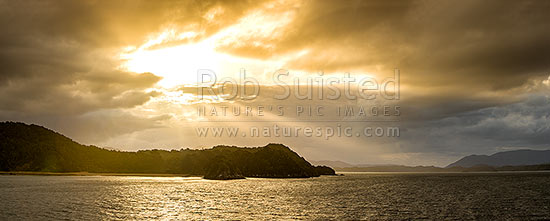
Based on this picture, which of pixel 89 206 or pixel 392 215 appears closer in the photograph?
pixel 392 215

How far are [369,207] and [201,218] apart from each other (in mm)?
38298

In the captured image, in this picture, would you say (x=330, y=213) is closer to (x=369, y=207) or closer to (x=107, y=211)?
(x=369, y=207)

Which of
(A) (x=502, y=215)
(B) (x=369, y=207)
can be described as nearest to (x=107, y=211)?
(B) (x=369, y=207)

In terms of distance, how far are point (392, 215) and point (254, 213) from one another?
2623 cm

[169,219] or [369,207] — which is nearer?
[169,219]

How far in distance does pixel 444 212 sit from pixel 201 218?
157 feet

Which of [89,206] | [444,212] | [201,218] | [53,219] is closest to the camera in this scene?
[53,219]

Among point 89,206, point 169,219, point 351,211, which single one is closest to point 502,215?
point 351,211

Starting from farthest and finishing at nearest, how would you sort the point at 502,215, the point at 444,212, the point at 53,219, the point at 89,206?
the point at 89,206 < the point at 444,212 < the point at 502,215 < the point at 53,219

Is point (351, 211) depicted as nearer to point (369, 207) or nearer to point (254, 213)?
point (369, 207)

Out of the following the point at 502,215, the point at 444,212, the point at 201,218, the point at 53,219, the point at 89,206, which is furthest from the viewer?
the point at 89,206

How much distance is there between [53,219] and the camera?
190 ft

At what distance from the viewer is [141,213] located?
6838 centimetres

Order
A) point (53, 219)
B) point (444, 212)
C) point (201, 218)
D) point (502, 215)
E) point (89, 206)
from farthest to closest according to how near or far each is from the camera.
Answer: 1. point (89, 206)
2. point (444, 212)
3. point (502, 215)
4. point (201, 218)
5. point (53, 219)
